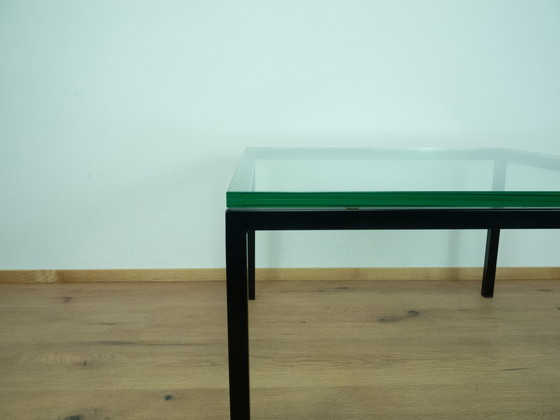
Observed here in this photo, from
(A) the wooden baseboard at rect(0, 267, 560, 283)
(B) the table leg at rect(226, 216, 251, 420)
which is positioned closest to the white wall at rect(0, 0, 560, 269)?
(A) the wooden baseboard at rect(0, 267, 560, 283)

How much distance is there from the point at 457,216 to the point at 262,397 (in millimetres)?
626

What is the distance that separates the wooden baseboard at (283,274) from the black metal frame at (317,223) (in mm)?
1048

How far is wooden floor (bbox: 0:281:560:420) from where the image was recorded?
1025 millimetres

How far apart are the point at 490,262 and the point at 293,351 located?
31.9 inches

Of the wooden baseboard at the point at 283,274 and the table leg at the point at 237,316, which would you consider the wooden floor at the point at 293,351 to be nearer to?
the wooden baseboard at the point at 283,274

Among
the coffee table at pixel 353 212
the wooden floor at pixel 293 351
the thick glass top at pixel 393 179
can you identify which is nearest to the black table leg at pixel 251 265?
the wooden floor at pixel 293 351

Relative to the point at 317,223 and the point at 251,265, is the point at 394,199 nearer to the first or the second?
the point at 317,223

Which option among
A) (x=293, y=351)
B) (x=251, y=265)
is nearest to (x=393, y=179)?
(x=293, y=351)

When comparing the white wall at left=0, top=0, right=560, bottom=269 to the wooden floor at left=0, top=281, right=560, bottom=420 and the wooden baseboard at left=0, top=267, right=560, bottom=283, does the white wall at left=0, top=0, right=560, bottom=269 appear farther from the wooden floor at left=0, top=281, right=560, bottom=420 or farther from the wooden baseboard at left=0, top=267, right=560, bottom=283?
the wooden floor at left=0, top=281, right=560, bottom=420

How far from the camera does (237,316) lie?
723mm

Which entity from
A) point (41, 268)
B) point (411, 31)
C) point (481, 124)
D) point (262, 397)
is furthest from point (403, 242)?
point (41, 268)

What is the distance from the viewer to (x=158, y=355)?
4.04 feet

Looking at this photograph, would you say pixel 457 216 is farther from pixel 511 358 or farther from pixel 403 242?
pixel 403 242

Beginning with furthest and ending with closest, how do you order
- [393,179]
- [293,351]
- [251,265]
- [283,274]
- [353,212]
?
[283,274] → [251,265] → [293,351] → [393,179] → [353,212]
